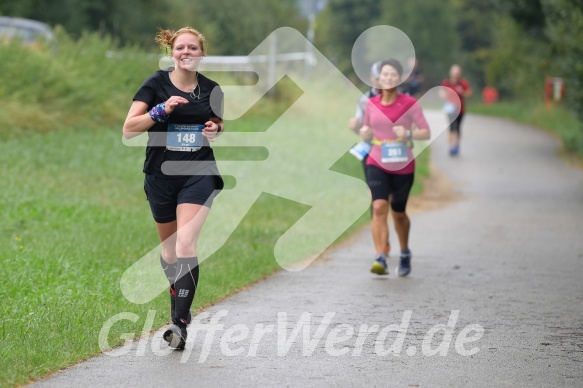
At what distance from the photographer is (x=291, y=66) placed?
34.7 metres

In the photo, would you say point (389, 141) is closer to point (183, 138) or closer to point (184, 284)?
point (183, 138)

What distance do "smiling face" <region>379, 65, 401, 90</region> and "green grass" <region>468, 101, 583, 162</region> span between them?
1531cm

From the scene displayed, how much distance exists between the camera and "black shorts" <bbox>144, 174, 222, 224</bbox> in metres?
7.47

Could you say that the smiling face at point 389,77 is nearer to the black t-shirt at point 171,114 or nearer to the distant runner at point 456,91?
the black t-shirt at point 171,114

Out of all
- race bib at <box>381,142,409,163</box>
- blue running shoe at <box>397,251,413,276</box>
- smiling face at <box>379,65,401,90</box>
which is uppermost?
smiling face at <box>379,65,401,90</box>

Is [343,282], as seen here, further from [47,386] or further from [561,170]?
[561,170]

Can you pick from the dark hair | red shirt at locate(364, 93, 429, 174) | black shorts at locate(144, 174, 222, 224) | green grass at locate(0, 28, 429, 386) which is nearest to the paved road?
green grass at locate(0, 28, 429, 386)

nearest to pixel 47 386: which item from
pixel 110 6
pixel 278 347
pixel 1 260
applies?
pixel 278 347

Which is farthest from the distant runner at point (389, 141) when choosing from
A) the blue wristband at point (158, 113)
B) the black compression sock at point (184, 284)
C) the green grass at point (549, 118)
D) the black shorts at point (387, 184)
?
the green grass at point (549, 118)

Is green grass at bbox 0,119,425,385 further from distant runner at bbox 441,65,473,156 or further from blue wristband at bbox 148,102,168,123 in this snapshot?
distant runner at bbox 441,65,473,156

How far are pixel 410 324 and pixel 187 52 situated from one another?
2.62 meters

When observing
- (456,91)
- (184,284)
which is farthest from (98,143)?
(184,284)

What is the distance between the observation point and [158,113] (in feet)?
23.7

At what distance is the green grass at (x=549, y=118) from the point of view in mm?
27688
